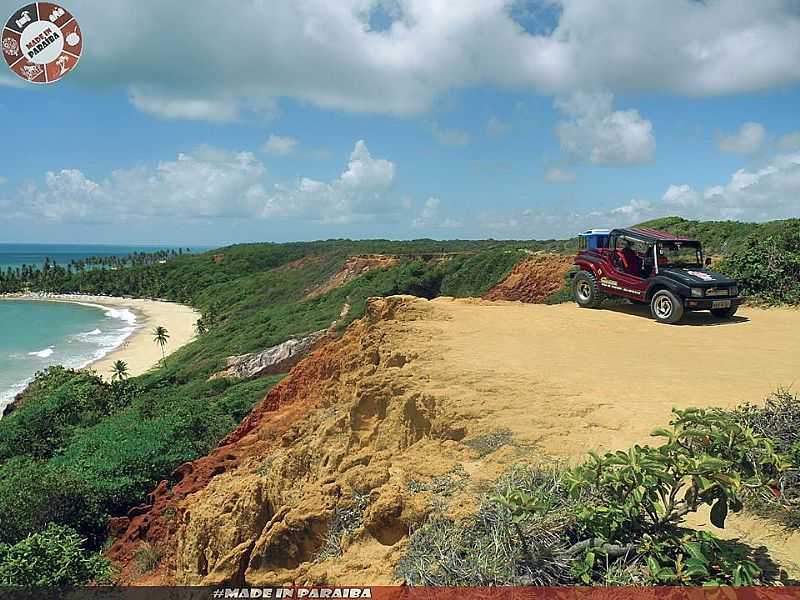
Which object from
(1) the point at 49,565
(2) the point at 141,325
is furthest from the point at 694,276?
(2) the point at 141,325

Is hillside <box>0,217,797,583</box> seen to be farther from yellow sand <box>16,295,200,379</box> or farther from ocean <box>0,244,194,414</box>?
ocean <box>0,244,194,414</box>

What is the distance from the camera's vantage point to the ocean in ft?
156

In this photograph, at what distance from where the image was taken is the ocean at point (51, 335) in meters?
47.7

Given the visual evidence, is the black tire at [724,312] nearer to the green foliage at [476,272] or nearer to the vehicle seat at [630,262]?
the vehicle seat at [630,262]

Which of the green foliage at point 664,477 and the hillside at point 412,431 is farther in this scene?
the hillside at point 412,431

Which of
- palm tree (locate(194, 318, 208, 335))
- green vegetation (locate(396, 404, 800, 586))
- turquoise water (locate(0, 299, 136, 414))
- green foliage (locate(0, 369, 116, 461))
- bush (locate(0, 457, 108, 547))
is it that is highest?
green vegetation (locate(396, 404, 800, 586))

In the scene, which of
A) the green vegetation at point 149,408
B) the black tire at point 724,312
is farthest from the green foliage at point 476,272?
the black tire at point 724,312

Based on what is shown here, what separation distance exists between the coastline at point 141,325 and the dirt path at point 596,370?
39.8 m

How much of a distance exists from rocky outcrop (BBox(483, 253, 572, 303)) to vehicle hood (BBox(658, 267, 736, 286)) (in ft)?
41.5

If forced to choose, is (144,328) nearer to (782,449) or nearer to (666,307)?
(666,307)

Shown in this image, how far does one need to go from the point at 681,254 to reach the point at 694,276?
3.84 ft

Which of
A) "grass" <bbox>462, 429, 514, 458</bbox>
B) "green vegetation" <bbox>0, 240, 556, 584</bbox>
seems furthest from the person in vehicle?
"green vegetation" <bbox>0, 240, 556, 584</bbox>

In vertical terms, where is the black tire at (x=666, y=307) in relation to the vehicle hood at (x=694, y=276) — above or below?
below

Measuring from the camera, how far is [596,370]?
805 centimetres
